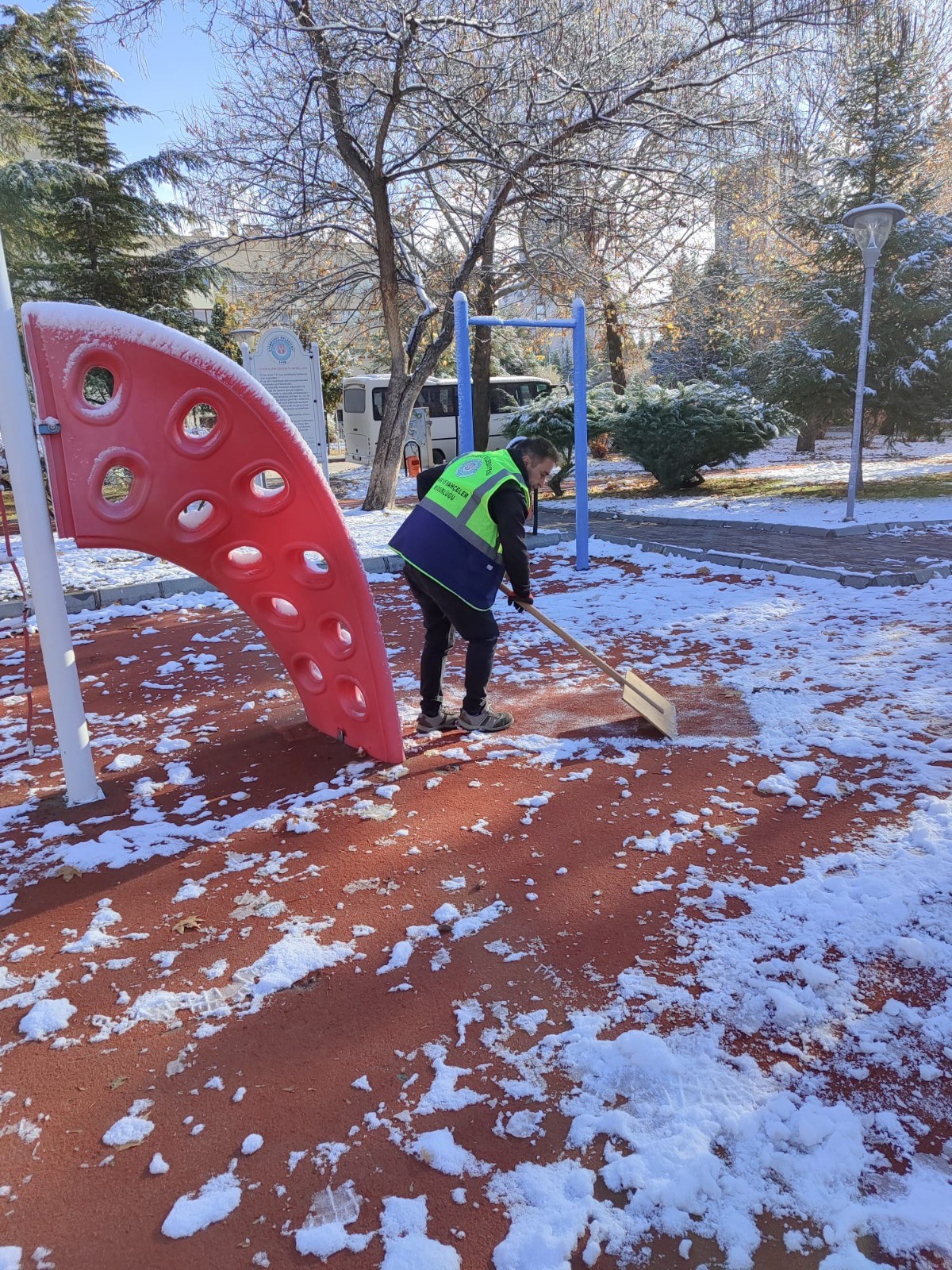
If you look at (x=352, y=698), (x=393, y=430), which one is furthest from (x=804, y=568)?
(x=393, y=430)

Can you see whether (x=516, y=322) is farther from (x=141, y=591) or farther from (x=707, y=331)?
(x=707, y=331)

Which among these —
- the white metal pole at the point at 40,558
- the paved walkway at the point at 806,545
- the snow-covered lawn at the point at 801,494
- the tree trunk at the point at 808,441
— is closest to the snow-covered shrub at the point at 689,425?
the snow-covered lawn at the point at 801,494

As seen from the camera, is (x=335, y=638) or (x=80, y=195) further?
Answer: (x=80, y=195)

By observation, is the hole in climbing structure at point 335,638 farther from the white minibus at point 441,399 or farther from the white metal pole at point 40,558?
the white minibus at point 441,399

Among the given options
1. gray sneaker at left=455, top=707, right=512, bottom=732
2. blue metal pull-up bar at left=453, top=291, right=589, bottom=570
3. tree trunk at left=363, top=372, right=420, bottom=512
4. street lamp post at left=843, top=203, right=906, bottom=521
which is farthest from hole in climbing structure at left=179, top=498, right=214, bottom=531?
tree trunk at left=363, top=372, right=420, bottom=512

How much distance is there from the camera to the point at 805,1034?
2146 mm

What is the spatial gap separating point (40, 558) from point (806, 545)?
788cm

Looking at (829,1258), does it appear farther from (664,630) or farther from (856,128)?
(856,128)

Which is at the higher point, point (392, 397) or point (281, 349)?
point (281, 349)

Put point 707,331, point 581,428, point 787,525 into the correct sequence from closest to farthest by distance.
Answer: point 581,428 → point 787,525 → point 707,331

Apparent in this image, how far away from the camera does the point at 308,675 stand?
4.29 metres

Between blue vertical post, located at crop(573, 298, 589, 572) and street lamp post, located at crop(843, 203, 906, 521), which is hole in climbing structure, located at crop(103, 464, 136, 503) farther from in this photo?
street lamp post, located at crop(843, 203, 906, 521)

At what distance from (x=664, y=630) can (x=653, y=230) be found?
30.2 feet

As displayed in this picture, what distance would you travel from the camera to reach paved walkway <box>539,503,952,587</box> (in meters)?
7.23
